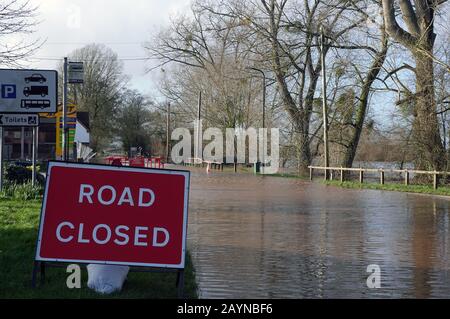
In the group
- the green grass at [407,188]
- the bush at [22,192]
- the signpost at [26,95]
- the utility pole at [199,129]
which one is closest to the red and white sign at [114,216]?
the signpost at [26,95]

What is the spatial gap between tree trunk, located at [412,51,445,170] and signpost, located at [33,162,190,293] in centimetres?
2413

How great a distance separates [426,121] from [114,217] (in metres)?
24.9

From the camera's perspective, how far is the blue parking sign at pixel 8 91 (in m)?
16.0

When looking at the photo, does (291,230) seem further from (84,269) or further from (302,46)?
(302,46)

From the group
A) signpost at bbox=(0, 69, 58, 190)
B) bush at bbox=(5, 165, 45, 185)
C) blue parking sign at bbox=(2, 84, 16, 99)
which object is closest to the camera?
blue parking sign at bbox=(2, 84, 16, 99)

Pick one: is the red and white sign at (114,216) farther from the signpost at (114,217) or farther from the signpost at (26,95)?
the signpost at (26,95)

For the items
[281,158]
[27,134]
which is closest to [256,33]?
[281,158]

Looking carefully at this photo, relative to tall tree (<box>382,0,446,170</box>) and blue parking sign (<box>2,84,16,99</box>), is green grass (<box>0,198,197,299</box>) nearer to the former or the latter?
blue parking sign (<box>2,84,16,99</box>)

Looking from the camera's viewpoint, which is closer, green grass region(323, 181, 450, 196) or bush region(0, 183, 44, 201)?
bush region(0, 183, 44, 201)

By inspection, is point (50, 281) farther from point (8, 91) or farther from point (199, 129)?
point (199, 129)

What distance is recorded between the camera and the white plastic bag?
7.22 metres

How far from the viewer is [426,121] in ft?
98.0

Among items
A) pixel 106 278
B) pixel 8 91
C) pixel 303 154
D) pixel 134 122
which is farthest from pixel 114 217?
pixel 134 122

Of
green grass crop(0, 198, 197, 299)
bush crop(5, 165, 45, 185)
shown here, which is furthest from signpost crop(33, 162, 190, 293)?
bush crop(5, 165, 45, 185)
